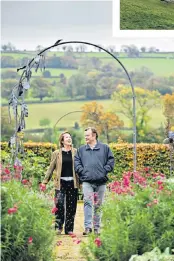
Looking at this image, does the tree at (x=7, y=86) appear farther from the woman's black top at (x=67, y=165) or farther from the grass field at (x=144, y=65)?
the woman's black top at (x=67, y=165)

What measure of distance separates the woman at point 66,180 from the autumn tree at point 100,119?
10.4m

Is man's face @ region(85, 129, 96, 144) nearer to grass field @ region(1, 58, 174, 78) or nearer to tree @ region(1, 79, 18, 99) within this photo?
tree @ region(1, 79, 18, 99)

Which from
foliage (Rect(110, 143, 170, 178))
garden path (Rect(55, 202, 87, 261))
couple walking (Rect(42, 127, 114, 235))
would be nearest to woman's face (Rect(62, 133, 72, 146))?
couple walking (Rect(42, 127, 114, 235))

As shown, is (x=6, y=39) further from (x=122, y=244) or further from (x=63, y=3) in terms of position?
(x=122, y=244)

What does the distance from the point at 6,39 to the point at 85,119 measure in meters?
4.20

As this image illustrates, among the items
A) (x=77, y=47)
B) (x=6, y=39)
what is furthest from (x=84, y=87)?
(x=6, y=39)

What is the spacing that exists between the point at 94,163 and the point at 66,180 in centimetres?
38

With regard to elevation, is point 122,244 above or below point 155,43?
below

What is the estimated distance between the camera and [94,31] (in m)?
19.7

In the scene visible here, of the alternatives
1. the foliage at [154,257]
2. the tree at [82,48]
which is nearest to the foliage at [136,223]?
the foliage at [154,257]

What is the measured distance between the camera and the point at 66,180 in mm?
7145

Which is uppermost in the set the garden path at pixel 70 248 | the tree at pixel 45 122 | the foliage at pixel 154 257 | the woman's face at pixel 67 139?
the tree at pixel 45 122

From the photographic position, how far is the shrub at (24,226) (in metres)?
4.73

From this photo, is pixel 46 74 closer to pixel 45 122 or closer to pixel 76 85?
pixel 76 85
